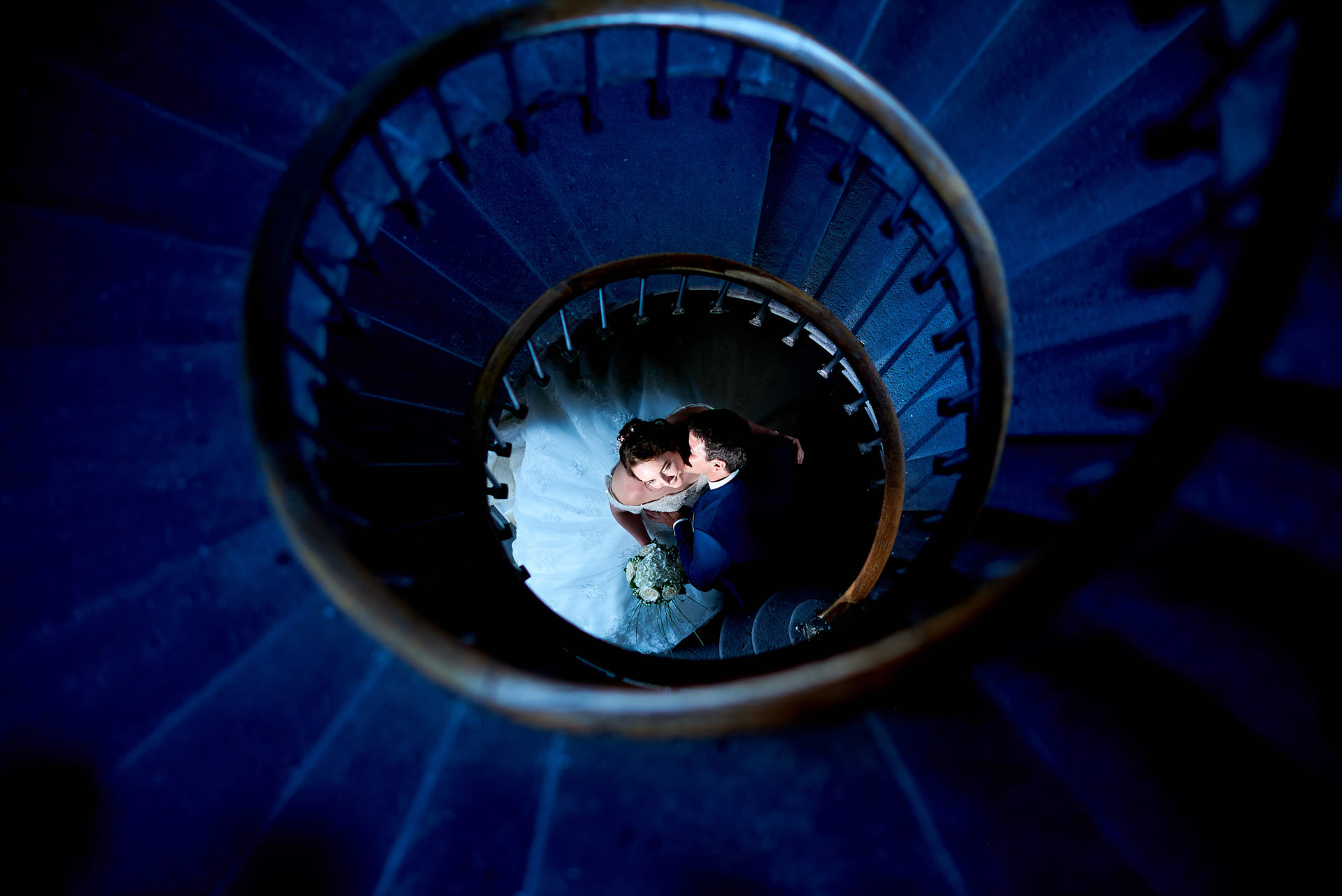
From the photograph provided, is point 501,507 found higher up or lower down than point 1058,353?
higher up

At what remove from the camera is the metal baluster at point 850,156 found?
281 cm

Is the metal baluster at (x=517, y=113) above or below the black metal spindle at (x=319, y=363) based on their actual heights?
above

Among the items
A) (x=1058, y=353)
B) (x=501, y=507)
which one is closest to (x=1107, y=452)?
(x=1058, y=353)

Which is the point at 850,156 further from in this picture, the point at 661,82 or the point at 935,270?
the point at 661,82

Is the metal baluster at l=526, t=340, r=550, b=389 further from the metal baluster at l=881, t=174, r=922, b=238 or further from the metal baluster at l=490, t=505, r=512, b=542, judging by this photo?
the metal baluster at l=881, t=174, r=922, b=238

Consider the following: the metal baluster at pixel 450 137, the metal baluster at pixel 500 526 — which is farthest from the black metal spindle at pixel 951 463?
the metal baluster at pixel 450 137

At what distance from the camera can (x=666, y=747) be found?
1973 millimetres

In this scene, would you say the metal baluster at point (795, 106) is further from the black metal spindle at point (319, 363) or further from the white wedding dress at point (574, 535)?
the white wedding dress at point (574, 535)

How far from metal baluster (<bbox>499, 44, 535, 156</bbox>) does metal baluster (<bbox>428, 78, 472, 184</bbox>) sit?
0.87 feet

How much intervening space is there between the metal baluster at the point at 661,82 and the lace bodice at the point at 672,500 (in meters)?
2.99

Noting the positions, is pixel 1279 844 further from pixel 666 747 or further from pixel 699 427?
pixel 699 427

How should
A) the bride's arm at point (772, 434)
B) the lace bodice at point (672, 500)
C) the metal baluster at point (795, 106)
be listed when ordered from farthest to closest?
1. the bride's arm at point (772, 434)
2. the lace bodice at point (672, 500)
3. the metal baluster at point (795, 106)

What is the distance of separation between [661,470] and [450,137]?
2.57 m

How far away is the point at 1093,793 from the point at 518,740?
175 cm
